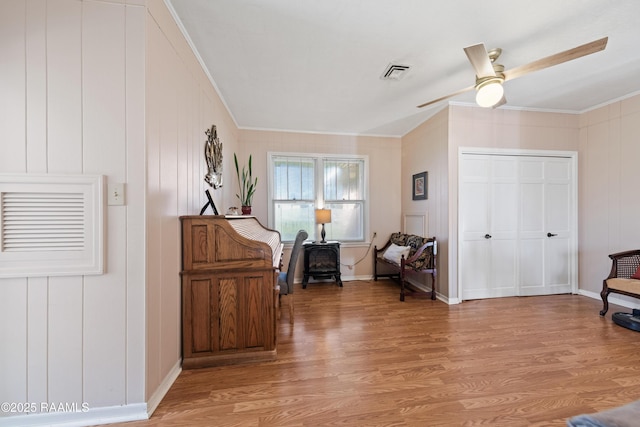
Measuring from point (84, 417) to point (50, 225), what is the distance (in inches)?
43.2

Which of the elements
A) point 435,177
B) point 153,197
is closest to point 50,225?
point 153,197

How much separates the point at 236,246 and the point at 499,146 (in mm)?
3620

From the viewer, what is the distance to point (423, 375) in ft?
5.65

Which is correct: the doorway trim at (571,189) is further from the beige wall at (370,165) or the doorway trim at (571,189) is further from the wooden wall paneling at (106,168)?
the wooden wall paneling at (106,168)

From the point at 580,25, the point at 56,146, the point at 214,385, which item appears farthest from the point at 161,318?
the point at 580,25

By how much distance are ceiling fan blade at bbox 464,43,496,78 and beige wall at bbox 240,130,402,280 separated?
241 centimetres

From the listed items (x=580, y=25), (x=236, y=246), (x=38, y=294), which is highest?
(x=580, y=25)

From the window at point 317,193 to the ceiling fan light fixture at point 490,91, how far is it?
2.36 meters

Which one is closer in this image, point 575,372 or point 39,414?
point 39,414

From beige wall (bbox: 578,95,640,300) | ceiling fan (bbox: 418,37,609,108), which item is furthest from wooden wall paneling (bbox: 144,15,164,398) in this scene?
beige wall (bbox: 578,95,640,300)

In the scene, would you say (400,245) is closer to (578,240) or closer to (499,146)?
(499,146)

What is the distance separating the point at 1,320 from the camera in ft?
4.16

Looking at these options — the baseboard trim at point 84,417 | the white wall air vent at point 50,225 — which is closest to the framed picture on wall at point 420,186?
the white wall air vent at point 50,225

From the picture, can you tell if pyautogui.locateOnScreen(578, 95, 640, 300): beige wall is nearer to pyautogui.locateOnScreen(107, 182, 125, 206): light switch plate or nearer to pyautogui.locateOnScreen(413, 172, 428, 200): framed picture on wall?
pyautogui.locateOnScreen(413, 172, 428, 200): framed picture on wall
